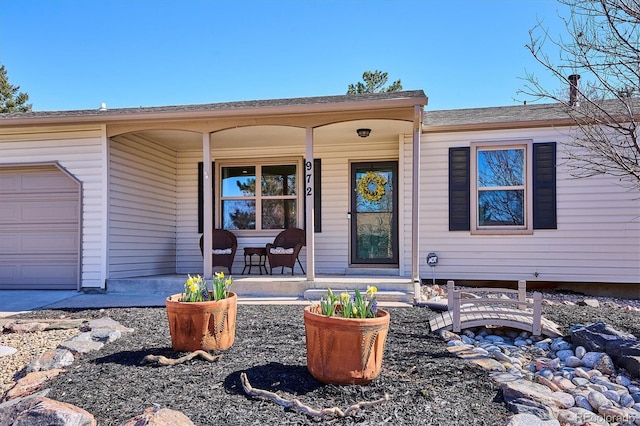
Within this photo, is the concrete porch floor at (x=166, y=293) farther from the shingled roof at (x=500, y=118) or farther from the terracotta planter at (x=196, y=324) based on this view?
the shingled roof at (x=500, y=118)

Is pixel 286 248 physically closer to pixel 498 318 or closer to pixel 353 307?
pixel 498 318

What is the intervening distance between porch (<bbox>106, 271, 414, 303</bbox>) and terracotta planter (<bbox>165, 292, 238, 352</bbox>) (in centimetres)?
261

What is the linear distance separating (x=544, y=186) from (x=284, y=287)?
13.3 ft

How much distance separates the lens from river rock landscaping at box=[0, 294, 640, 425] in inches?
86.5

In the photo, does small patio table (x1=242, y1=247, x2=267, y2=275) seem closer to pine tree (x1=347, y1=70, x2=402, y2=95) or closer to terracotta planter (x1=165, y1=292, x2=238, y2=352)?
terracotta planter (x1=165, y1=292, x2=238, y2=352)

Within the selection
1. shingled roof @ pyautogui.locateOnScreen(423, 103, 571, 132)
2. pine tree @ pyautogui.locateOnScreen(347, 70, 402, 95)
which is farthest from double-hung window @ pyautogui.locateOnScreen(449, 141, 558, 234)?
pine tree @ pyautogui.locateOnScreen(347, 70, 402, 95)

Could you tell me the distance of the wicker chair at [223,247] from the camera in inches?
283

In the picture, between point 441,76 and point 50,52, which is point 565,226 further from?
point 50,52

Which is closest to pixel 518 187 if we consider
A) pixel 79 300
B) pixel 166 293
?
pixel 166 293

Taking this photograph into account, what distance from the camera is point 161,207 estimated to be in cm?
760

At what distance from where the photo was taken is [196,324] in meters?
3.04

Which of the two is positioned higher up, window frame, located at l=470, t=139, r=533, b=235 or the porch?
window frame, located at l=470, t=139, r=533, b=235

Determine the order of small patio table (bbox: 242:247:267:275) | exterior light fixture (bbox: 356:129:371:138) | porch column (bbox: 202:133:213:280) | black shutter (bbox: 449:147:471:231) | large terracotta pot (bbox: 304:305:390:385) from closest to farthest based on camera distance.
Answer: large terracotta pot (bbox: 304:305:390:385) < porch column (bbox: 202:133:213:280) < exterior light fixture (bbox: 356:129:371:138) < black shutter (bbox: 449:147:471:231) < small patio table (bbox: 242:247:267:275)

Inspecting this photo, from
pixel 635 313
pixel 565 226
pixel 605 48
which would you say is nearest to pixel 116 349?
pixel 605 48
